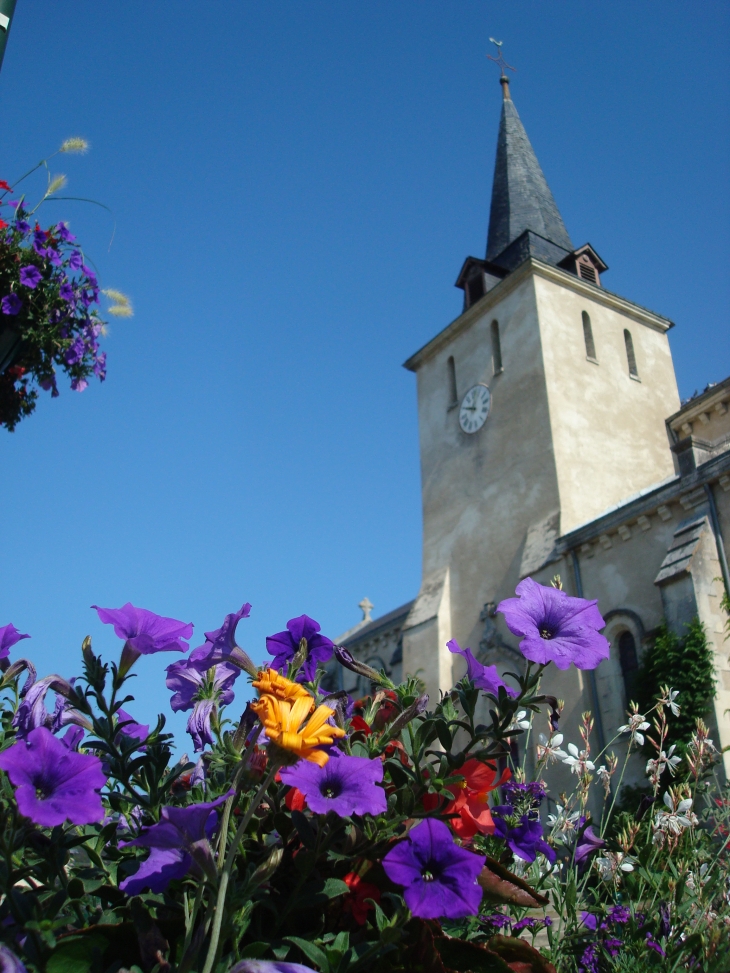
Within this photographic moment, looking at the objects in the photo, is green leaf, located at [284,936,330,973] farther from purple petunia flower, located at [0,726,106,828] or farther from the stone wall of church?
the stone wall of church

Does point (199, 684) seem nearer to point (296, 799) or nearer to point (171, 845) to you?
point (296, 799)

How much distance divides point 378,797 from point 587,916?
1330 millimetres

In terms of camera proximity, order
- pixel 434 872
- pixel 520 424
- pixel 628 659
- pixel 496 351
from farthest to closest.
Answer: pixel 496 351 → pixel 520 424 → pixel 628 659 → pixel 434 872

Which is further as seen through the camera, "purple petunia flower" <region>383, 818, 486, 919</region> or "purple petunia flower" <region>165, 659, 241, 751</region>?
"purple petunia flower" <region>165, 659, 241, 751</region>

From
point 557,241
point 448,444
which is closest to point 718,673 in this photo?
point 448,444

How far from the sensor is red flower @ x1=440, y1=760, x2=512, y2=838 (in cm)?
138

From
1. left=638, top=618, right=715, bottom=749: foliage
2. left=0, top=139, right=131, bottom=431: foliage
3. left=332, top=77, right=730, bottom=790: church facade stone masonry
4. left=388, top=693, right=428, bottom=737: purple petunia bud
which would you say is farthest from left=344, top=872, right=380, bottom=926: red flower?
left=332, top=77, right=730, bottom=790: church facade stone masonry

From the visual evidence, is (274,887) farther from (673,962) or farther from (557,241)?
(557,241)

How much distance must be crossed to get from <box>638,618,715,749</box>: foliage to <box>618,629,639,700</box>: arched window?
0.90 metres

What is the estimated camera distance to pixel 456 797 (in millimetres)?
1391

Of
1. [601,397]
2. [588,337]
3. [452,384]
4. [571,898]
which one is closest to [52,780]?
[571,898]

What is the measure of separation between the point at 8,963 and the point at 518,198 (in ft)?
92.2

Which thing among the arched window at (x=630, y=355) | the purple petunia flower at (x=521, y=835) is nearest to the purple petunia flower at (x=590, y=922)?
the purple petunia flower at (x=521, y=835)

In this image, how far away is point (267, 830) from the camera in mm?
1297
